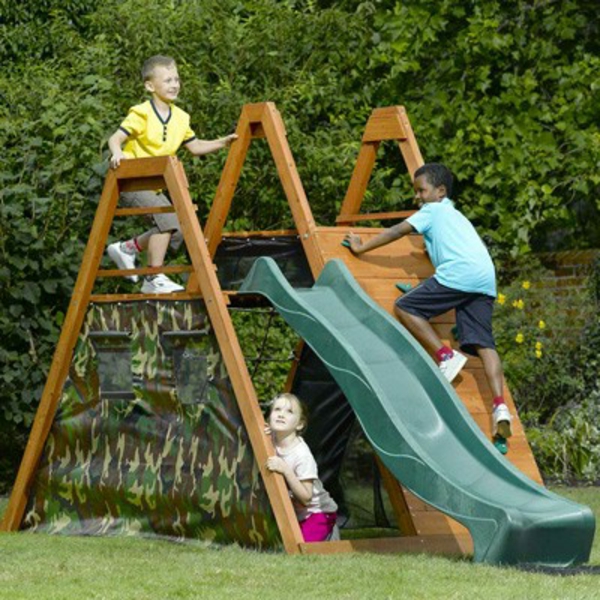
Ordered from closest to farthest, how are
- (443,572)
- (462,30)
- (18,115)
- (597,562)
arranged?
(443,572)
(597,562)
(18,115)
(462,30)

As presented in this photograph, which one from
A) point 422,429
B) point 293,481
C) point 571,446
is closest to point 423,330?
point 422,429

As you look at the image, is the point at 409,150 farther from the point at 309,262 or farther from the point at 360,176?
the point at 309,262

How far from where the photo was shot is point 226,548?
8070mm

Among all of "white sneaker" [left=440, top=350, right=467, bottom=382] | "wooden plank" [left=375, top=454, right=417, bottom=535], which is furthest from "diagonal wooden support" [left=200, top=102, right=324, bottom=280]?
"wooden plank" [left=375, top=454, right=417, bottom=535]

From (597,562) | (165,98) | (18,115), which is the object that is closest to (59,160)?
(18,115)

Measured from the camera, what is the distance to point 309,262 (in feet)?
29.0

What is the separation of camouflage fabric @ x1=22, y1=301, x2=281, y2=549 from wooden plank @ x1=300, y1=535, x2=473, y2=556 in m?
0.29

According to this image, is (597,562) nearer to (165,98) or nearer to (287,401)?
(287,401)

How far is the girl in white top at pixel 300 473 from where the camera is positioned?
8117mm

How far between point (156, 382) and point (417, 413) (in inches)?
62.2

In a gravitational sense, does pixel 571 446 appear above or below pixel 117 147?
below

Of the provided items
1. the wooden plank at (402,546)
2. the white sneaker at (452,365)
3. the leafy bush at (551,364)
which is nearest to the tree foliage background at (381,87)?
the leafy bush at (551,364)

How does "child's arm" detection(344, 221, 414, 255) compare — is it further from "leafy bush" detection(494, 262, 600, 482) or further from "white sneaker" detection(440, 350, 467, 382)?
"leafy bush" detection(494, 262, 600, 482)

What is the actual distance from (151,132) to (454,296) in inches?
79.5
